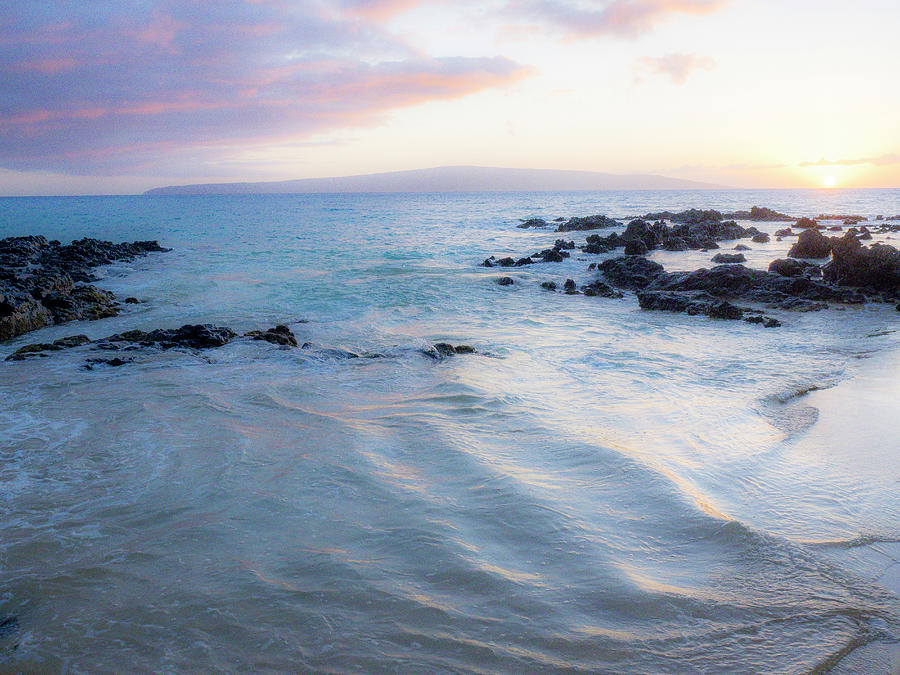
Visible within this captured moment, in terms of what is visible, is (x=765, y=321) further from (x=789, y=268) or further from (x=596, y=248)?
(x=596, y=248)

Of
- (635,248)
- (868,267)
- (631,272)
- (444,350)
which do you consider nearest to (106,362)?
(444,350)

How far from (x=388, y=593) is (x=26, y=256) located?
3040 cm

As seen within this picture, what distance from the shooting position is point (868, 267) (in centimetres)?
1439

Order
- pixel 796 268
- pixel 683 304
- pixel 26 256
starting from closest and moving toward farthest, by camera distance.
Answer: pixel 683 304
pixel 796 268
pixel 26 256

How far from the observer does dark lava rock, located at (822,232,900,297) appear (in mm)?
14062

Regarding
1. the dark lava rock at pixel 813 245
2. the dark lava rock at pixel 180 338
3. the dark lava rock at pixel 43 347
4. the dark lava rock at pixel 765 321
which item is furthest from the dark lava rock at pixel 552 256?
the dark lava rock at pixel 43 347

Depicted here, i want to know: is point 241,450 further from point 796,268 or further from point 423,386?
point 796,268

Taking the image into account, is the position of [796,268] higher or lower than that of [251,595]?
higher

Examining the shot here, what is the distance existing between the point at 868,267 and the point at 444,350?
12.8 m

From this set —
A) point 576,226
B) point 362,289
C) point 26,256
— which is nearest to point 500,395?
point 362,289

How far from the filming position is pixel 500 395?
7328 mm

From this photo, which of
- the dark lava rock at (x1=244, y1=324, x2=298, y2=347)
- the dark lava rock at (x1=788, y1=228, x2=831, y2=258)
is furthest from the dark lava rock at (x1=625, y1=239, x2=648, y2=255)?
the dark lava rock at (x1=244, y1=324, x2=298, y2=347)

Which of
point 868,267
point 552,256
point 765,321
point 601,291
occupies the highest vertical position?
point 552,256

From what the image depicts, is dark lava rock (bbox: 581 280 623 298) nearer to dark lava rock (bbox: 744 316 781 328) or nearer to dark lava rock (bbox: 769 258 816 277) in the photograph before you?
dark lava rock (bbox: 744 316 781 328)
